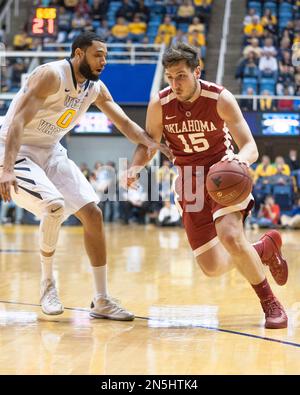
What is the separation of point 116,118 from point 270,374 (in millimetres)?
3028

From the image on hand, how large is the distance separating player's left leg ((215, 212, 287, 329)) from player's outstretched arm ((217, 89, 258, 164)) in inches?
18.7

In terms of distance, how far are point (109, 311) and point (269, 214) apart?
12.1 meters

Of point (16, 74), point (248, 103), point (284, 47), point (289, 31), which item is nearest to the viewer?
point (248, 103)

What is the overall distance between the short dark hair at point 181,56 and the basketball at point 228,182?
0.79 metres

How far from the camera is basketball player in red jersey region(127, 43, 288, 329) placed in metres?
5.79

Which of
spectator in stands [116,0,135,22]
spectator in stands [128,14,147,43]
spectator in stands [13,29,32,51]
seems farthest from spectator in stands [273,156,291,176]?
spectator in stands [13,29,32,51]

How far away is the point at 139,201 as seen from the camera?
1933 cm

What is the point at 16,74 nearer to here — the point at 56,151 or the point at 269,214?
the point at 269,214

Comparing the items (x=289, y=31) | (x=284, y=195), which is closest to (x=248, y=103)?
(x=284, y=195)

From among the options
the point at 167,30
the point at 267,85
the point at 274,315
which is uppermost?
the point at 167,30

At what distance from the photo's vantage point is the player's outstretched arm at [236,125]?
5855 millimetres

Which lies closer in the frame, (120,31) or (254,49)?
(254,49)

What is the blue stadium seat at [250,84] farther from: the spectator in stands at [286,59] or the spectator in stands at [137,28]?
the spectator in stands at [137,28]

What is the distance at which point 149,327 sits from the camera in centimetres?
589
